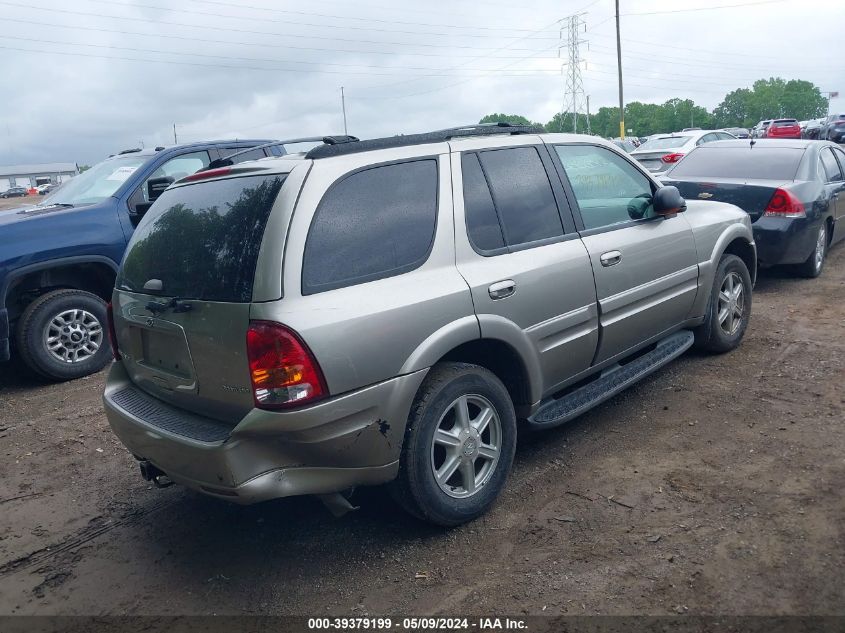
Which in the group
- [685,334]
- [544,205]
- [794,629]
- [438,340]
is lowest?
[794,629]

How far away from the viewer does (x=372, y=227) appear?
322cm

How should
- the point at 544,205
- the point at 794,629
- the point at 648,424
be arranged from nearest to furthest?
the point at 794,629 < the point at 544,205 < the point at 648,424

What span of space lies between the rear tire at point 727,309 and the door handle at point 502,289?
94.4 inches

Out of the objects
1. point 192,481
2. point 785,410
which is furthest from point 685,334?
point 192,481

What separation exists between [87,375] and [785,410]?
5.66 metres

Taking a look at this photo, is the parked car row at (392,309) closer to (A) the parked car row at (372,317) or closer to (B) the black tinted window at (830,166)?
(A) the parked car row at (372,317)

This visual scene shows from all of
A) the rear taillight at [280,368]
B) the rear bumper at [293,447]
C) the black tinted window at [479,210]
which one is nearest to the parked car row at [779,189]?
the black tinted window at [479,210]

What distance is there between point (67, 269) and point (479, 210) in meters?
4.44

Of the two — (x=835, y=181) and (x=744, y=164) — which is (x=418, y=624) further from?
(x=835, y=181)

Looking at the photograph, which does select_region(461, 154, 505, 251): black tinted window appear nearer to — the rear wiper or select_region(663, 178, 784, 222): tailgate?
the rear wiper

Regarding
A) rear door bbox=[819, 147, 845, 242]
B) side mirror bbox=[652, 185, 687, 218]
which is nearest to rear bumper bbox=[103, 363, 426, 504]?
side mirror bbox=[652, 185, 687, 218]

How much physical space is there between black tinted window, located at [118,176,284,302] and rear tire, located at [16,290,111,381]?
2935 mm

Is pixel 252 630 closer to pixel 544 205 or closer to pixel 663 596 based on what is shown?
pixel 663 596

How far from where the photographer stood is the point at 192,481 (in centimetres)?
307
